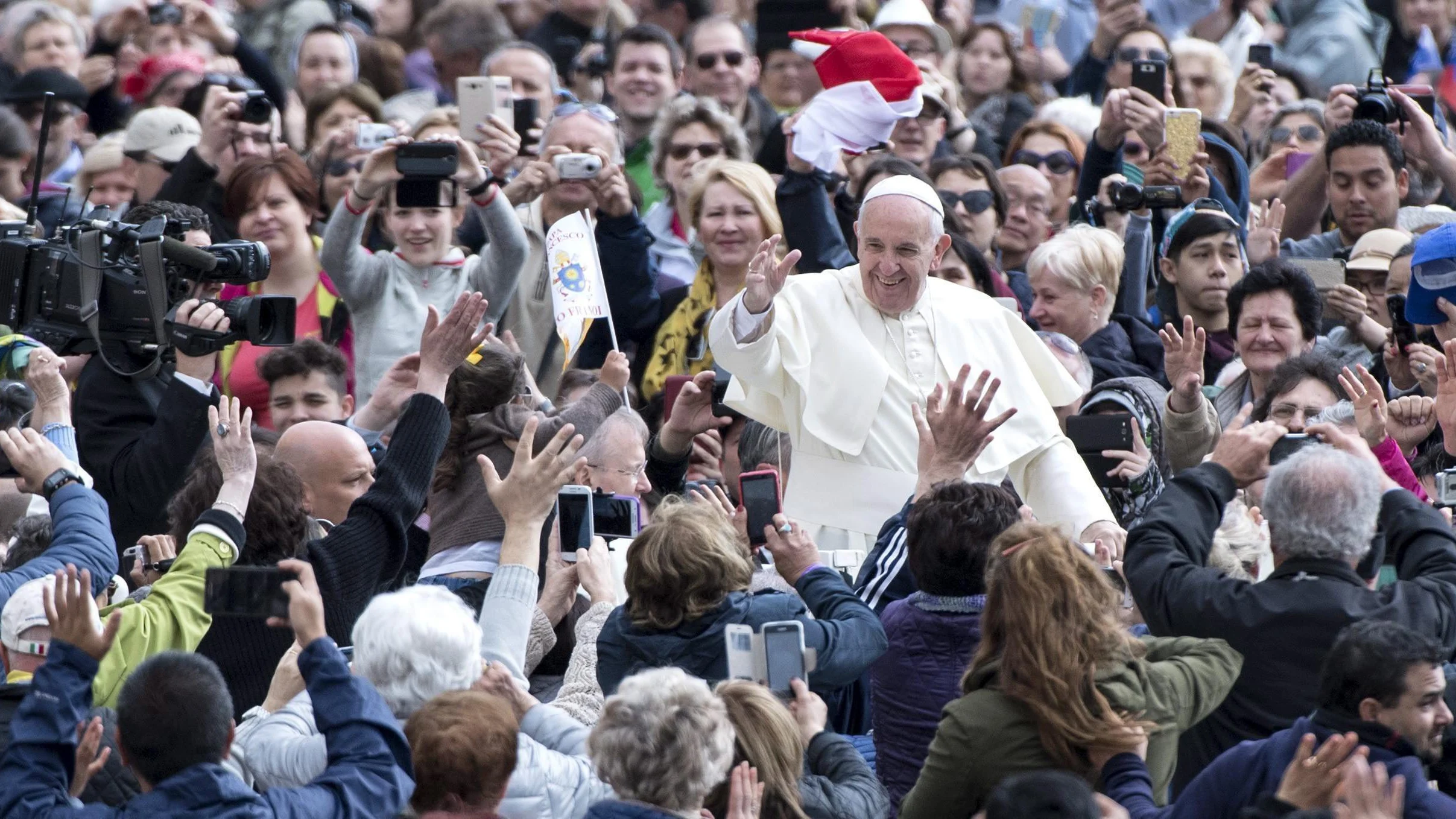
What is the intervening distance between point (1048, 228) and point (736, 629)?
5214 millimetres

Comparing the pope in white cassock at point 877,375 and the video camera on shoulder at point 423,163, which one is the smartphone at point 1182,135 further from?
the video camera on shoulder at point 423,163

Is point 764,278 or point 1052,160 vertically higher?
point 1052,160

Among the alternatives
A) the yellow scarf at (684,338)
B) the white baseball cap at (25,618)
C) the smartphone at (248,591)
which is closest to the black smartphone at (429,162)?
the yellow scarf at (684,338)

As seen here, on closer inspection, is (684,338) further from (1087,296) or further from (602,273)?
(1087,296)

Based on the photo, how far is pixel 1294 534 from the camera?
4895 mm

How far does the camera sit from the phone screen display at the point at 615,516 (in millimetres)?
6125

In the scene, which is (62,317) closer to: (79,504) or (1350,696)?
(79,504)

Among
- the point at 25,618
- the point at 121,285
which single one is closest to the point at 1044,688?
the point at 25,618

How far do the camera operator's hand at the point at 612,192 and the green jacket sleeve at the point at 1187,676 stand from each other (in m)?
4.19

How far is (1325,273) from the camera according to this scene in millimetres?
8336

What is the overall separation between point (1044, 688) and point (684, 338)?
416 centimetres

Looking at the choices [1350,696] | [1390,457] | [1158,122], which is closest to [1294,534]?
[1350,696]

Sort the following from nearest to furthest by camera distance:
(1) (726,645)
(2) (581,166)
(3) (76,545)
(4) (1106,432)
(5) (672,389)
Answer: (1) (726,645)
(3) (76,545)
(4) (1106,432)
(5) (672,389)
(2) (581,166)

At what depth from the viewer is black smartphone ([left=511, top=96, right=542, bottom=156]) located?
9.48 metres
